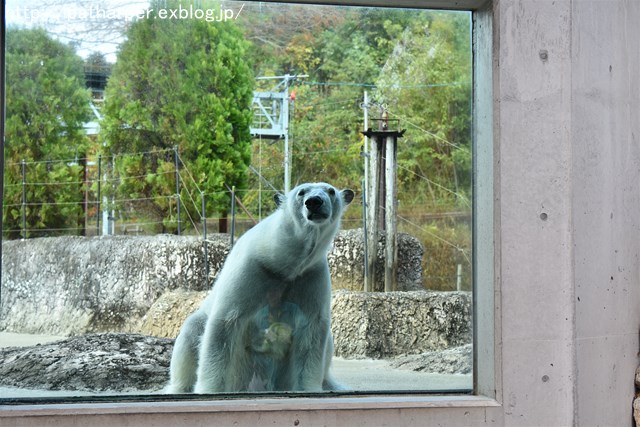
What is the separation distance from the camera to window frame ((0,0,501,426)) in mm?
3432

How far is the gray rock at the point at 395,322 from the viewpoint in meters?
4.12

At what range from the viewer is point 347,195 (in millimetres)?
4125

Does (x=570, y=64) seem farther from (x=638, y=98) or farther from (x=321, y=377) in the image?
(x=321, y=377)

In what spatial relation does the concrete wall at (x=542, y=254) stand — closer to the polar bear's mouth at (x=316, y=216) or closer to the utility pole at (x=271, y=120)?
the polar bear's mouth at (x=316, y=216)

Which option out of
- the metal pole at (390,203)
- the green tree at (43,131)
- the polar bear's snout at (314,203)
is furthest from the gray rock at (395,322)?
the green tree at (43,131)

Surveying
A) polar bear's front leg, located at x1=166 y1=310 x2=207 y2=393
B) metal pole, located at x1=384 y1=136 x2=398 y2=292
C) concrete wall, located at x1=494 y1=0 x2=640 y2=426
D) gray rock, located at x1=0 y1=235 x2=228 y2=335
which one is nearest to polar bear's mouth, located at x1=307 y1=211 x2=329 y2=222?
metal pole, located at x1=384 y1=136 x2=398 y2=292

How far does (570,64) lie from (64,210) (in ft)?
8.11

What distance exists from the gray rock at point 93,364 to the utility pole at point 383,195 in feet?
3.69

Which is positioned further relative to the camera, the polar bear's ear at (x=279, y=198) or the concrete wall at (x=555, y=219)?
the polar bear's ear at (x=279, y=198)

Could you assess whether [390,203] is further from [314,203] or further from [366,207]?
[314,203]

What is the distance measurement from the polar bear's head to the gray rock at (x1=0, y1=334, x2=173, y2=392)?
89 centimetres

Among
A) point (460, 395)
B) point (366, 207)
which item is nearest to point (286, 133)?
point (366, 207)

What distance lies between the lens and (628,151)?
397 cm

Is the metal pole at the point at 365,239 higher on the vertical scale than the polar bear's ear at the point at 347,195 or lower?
lower
